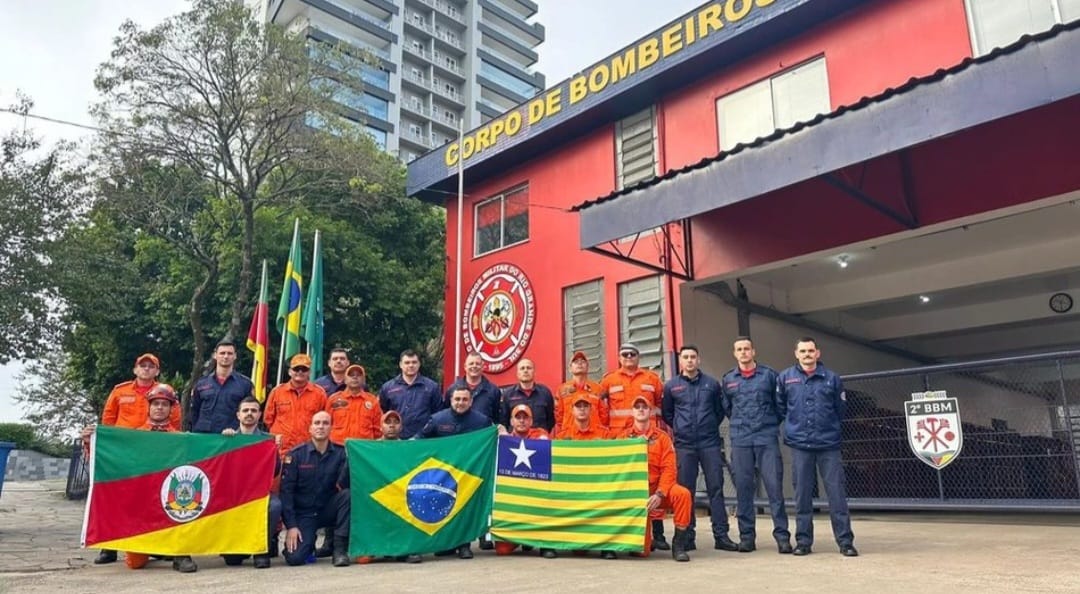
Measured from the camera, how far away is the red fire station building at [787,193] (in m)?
7.96

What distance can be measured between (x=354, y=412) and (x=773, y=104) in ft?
23.9

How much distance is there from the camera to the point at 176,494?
6.08 m

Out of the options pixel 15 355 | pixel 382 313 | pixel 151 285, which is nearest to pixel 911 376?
pixel 382 313

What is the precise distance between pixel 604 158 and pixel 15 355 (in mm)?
10520

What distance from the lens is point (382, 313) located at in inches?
701

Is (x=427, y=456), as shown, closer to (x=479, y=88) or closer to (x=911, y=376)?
(x=911, y=376)

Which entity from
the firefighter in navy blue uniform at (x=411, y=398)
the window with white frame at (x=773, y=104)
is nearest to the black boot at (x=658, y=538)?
the firefighter in navy blue uniform at (x=411, y=398)

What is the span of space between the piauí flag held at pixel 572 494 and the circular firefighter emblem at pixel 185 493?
7.79 ft

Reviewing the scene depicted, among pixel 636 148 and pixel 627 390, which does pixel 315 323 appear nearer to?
pixel 636 148

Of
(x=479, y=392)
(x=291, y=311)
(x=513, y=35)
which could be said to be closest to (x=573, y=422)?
(x=479, y=392)

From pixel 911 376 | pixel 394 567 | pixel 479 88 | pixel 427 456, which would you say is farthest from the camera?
pixel 479 88

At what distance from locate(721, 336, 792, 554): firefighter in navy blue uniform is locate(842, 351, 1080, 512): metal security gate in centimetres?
275

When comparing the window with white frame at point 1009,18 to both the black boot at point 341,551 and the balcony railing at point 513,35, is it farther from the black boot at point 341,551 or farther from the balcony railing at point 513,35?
the balcony railing at point 513,35

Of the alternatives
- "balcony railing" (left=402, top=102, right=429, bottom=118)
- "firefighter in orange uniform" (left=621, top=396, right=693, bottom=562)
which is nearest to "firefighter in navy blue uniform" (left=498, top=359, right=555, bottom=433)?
"firefighter in orange uniform" (left=621, top=396, right=693, bottom=562)
